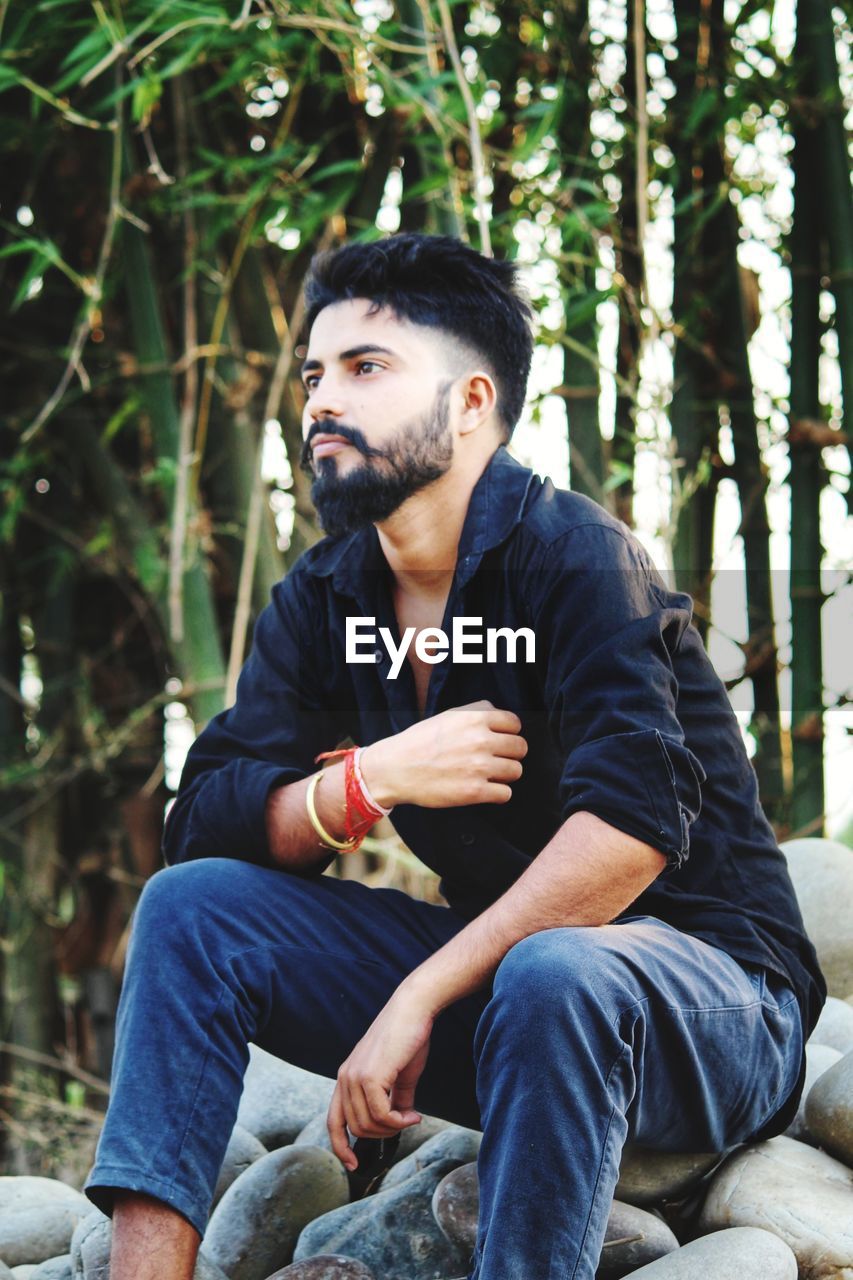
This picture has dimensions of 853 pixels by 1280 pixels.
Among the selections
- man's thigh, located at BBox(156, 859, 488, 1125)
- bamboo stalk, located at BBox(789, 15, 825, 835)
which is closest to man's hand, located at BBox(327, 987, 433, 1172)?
man's thigh, located at BBox(156, 859, 488, 1125)

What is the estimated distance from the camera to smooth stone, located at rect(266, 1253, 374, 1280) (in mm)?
1783

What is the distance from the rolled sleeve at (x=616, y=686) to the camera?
1.62m

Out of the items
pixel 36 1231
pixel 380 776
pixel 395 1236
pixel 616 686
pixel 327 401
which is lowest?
pixel 36 1231

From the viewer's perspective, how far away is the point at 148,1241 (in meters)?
1.61

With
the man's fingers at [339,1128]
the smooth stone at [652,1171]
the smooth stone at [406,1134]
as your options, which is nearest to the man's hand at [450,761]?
the man's fingers at [339,1128]

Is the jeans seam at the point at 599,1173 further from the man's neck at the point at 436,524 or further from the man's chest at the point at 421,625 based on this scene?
the man's neck at the point at 436,524

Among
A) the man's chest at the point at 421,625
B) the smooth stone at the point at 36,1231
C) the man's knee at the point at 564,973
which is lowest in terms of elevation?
the smooth stone at the point at 36,1231

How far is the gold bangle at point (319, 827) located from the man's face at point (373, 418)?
376mm

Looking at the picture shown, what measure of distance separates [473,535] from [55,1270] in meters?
1.20

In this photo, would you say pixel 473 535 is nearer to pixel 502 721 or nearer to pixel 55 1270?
pixel 502 721

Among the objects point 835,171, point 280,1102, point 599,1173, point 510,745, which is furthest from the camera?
point 835,171

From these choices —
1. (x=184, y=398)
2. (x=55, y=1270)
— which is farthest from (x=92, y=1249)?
(x=184, y=398)

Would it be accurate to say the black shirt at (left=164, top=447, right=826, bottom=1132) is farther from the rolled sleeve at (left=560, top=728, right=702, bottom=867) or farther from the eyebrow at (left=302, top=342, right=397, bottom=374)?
the eyebrow at (left=302, top=342, right=397, bottom=374)

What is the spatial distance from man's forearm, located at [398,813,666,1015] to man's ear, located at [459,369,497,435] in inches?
27.7
